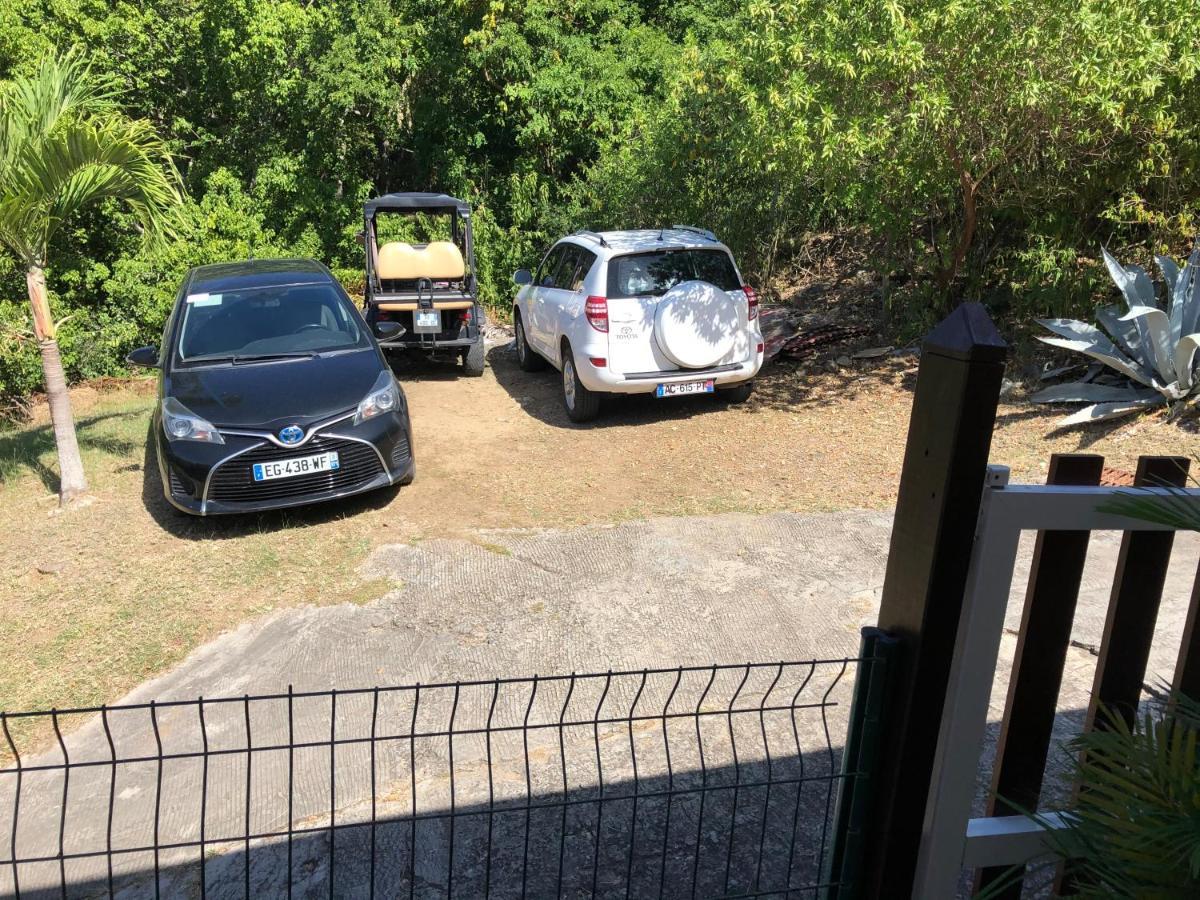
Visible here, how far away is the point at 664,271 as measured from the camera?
30.4ft

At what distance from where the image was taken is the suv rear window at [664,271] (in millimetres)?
9172

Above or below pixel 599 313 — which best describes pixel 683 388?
below

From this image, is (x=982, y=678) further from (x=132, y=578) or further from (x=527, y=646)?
(x=132, y=578)

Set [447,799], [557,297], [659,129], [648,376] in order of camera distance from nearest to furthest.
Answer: [447,799], [648,376], [557,297], [659,129]

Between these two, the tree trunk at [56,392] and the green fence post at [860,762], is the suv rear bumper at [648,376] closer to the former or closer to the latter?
the tree trunk at [56,392]

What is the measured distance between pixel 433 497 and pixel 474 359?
15.7 feet

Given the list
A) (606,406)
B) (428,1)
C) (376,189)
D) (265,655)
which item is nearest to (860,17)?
(606,406)

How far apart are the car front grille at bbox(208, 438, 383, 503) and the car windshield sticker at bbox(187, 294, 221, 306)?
2125 millimetres

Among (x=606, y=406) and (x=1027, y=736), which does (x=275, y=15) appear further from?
(x=1027, y=736)

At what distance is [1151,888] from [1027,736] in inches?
30.8

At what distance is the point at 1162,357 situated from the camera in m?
7.95

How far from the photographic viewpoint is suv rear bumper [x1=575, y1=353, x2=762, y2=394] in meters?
9.16

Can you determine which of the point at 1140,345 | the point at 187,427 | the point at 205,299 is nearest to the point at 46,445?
the point at 205,299

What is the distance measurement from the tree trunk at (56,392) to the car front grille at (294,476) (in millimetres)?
1691
